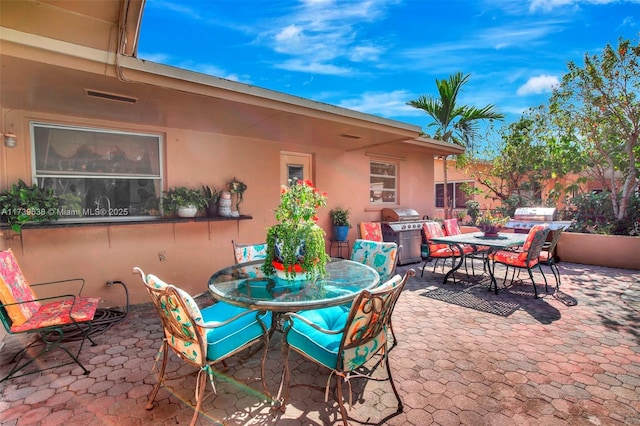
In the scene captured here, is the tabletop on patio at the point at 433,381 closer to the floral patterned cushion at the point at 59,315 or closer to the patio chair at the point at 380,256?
the floral patterned cushion at the point at 59,315

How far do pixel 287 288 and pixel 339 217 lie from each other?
3.89 m

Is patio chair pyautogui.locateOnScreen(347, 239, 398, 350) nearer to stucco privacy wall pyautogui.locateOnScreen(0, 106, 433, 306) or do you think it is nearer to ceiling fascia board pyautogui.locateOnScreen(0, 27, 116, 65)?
stucco privacy wall pyautogui.locateOnScreen(0, 106, 433, 306)

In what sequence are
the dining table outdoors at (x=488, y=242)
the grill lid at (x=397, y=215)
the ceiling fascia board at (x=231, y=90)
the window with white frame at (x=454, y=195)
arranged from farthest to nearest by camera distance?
1. the window with white frame at (x=454, y=195)
2. the grill lid at (x=397, y=215)
3. the dining table outdoors at (x=488, y=242)
4. the ceiling fascia board at (x=231, y=90)

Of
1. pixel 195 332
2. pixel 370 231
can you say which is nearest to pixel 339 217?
pixel 370 231

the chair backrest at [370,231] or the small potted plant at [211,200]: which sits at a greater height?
the small potted plant at [211,200]

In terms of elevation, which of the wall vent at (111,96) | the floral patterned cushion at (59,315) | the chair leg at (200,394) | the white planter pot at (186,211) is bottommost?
the chair leg at (200,394)

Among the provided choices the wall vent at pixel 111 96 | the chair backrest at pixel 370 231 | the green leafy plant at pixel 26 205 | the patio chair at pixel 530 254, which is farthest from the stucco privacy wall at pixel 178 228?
the patio chair at pixel 530 254

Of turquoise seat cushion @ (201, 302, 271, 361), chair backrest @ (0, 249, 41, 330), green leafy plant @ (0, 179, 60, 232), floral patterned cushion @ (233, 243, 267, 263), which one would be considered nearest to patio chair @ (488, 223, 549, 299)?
floral patterned cushion @ (233, 243, 267, 263)

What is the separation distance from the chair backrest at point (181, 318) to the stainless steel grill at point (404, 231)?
5171mm

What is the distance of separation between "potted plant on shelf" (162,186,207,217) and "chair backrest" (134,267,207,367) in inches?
105

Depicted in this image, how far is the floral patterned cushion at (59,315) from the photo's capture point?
2578mm

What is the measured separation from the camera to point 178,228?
467cm

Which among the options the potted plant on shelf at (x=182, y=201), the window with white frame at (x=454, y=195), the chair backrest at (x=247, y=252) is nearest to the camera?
the chair backrest at (x=247, y=252)

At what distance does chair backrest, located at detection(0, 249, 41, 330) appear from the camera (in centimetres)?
256
